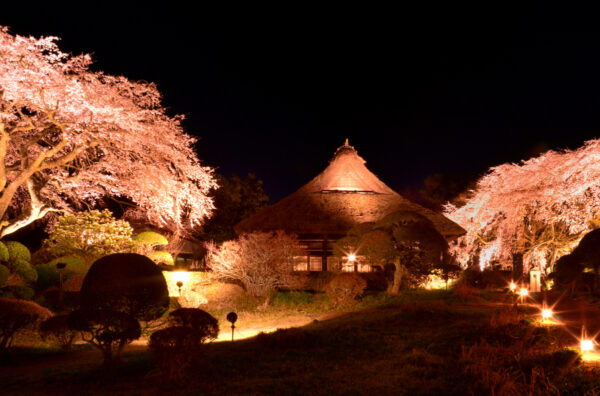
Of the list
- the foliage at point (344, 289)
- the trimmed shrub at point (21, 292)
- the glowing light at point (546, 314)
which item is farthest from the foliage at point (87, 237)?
the glowing light at point (546, 314)

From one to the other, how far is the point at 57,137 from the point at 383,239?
11.0 metres

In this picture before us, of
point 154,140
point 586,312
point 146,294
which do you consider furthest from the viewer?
point 154,140

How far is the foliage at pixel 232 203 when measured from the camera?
2962 centimetres

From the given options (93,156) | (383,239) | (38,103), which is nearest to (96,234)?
(93,156)

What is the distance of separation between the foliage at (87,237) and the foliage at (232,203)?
1372 cm

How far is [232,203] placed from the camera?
101 feet

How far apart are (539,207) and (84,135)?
15518mm

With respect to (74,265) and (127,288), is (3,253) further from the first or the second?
(127,288)

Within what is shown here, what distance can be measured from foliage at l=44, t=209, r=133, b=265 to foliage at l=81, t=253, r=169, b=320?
6.78 meters

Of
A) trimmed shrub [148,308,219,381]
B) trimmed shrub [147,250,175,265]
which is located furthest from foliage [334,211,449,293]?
trimmed shrub [148,308,219,381]

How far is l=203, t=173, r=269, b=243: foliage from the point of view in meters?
29.6

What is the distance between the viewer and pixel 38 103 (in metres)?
11.6

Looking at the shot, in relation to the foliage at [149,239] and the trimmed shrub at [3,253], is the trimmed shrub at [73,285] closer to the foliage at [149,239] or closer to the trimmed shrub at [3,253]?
the trimmed shrub at [3,253]

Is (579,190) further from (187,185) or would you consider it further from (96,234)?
(96,234)
